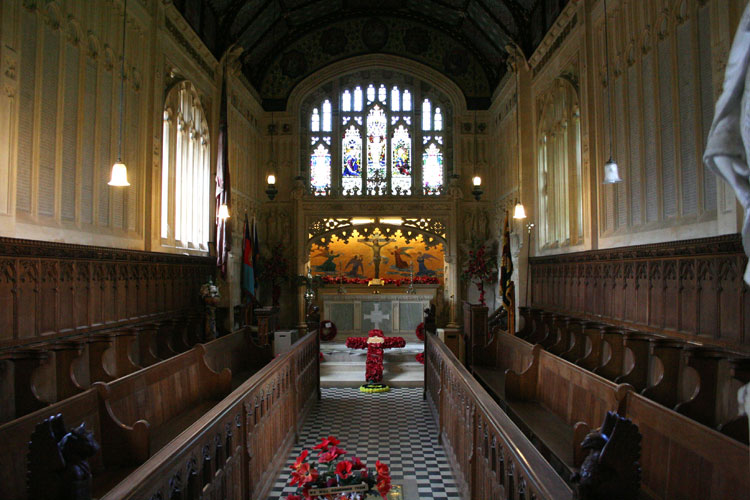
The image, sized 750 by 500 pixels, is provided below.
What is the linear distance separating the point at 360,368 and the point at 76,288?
6.27 meters

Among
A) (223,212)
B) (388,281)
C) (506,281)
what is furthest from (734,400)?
(388,281)

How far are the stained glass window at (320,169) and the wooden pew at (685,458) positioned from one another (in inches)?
537

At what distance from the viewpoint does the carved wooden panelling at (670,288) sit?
16.9 feet

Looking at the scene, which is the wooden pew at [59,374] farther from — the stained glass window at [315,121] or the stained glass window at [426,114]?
the stained glass window at [426,114]

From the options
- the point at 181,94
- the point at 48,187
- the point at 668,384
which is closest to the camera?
the point at 668,384

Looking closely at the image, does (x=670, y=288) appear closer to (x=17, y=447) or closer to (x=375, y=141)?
(x=17, y=447)

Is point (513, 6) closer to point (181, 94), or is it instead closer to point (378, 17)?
point (378, 17)

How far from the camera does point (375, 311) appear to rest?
1554 centimetres

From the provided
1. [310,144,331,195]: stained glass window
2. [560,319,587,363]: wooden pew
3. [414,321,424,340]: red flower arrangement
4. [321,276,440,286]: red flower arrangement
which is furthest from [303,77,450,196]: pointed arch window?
[560,319,587,363]: wooden pew

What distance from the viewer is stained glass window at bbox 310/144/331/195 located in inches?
658

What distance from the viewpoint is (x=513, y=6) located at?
12.5m

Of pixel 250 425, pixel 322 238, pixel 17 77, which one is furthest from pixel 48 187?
pixel 322 238

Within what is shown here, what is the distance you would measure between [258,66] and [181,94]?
583 centimetres

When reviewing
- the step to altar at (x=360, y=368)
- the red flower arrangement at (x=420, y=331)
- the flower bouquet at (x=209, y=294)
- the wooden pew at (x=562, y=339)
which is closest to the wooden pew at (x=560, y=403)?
the wooden pew at (x=562, y=339)
